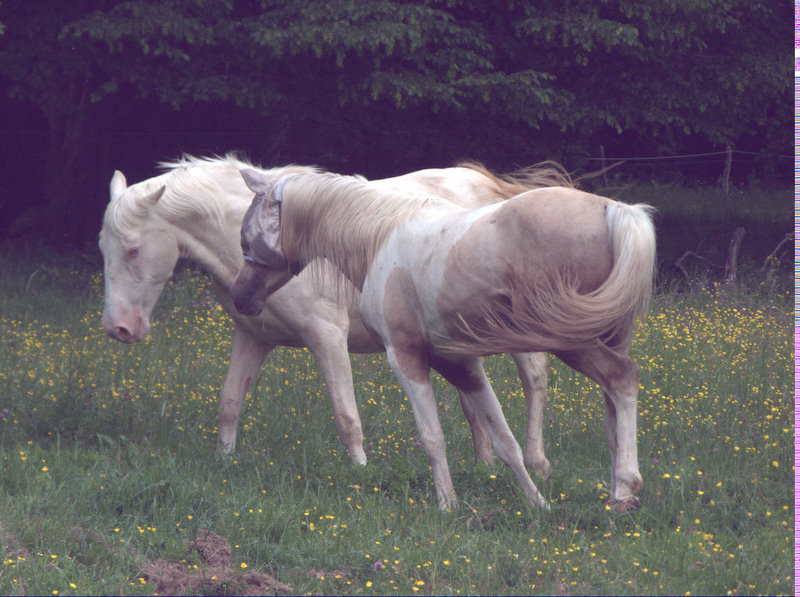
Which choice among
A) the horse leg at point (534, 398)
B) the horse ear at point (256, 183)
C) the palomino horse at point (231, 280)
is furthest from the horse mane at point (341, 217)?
the horse leg at point (534, 398)

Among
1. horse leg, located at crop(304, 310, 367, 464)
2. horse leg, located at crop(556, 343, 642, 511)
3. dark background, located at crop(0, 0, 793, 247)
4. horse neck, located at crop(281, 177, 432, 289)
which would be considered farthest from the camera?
dark background, located at crop(0, 0, 793, 247)

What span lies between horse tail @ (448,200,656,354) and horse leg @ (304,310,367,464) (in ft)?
4.81

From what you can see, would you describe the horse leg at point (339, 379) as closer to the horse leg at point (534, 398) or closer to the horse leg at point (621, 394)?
the horse leg at point (534, 398)

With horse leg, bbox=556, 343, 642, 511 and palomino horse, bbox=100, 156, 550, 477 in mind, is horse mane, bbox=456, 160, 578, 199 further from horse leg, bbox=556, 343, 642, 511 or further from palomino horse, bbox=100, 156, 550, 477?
horse leg, bbox=556, 343, 642, 511

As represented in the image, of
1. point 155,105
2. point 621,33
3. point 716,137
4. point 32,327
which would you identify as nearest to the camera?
point 32,327

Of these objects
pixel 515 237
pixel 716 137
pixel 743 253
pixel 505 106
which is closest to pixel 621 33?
pixel 505 106

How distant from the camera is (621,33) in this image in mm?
9812

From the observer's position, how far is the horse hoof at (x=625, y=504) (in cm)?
377

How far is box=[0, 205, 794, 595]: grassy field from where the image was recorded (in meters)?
3.42

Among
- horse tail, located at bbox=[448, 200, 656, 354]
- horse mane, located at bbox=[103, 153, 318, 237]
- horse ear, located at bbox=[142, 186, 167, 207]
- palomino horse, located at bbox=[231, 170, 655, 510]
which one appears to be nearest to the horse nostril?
horse mane, located at bbox=[103, 153, 318, 237]

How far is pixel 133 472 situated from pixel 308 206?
Result: 1.64m

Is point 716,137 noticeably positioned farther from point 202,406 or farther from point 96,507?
point 96,507

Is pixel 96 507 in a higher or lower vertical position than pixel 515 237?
lower

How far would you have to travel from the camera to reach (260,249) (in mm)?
4395
